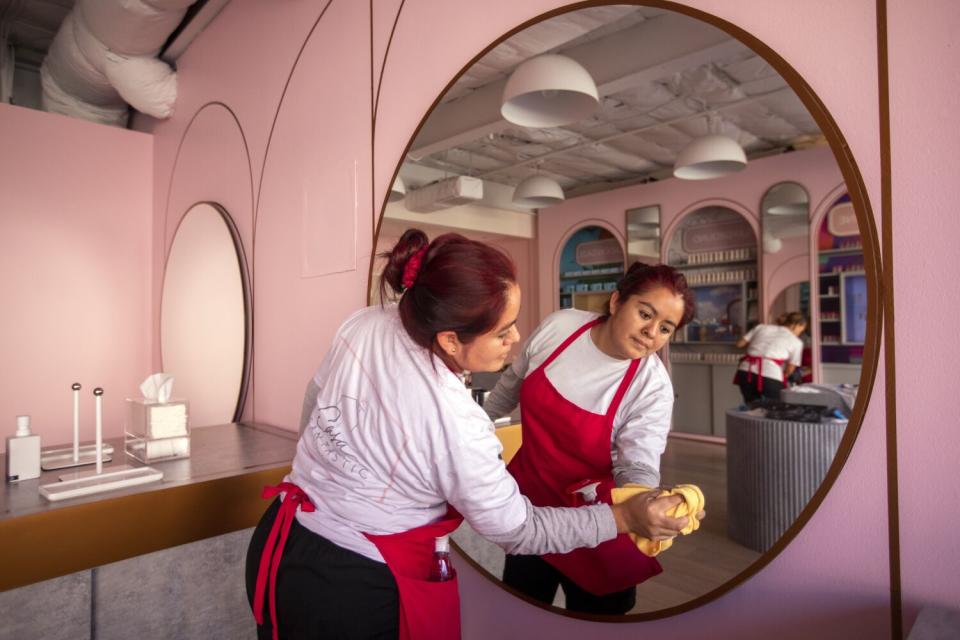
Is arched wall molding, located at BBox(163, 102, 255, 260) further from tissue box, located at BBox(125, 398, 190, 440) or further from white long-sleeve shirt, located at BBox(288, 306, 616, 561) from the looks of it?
white long-sleeve shirt, located at BBox(288, 306, 616, 561)

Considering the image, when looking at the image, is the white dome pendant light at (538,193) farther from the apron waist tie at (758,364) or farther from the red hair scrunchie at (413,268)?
the apron waist tie at (758,364)

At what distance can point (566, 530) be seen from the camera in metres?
1.17

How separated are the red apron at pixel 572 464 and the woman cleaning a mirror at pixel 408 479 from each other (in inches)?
6.1

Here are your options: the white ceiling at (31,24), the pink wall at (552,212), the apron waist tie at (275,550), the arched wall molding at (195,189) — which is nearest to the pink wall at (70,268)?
the arched wall molding at (195,189)

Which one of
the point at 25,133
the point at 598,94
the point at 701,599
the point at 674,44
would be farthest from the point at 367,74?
the point at 25,133

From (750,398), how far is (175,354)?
3438 mm

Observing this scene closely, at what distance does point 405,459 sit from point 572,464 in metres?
0.43

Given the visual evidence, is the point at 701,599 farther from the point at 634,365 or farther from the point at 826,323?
the point at 826,323

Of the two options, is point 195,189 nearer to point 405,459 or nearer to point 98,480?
point 98,480

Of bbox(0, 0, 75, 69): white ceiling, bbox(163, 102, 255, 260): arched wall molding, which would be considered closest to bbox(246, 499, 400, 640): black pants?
bbox(163, 102, 255, 260): arched wall molding

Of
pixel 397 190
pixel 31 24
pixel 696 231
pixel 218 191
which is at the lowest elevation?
pixel 696 231

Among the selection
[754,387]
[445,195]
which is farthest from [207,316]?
[754,387]

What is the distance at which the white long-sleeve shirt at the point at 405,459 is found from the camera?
1.13 m

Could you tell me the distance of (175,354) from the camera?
3658mm
